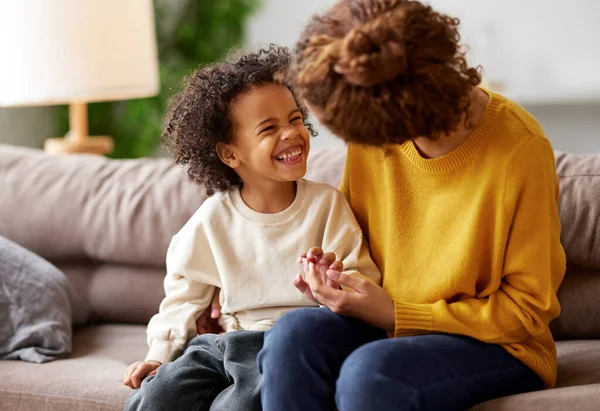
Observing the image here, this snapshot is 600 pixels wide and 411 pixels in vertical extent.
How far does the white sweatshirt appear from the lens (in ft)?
5.68

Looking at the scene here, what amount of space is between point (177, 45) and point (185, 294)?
2.62m

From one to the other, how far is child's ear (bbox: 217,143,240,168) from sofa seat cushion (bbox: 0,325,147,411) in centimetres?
50

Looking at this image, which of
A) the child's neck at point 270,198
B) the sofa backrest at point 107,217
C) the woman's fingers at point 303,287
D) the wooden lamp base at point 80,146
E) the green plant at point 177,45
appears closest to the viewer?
the woman's fingers at point 303,287

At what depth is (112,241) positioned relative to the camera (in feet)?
7.32

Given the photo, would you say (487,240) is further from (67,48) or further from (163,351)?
(67,48)

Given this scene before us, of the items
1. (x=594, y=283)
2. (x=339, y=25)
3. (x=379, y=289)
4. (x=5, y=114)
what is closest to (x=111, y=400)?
(x=379, y=289)

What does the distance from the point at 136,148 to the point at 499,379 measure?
290cm

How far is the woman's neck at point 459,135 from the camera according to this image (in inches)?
58.4

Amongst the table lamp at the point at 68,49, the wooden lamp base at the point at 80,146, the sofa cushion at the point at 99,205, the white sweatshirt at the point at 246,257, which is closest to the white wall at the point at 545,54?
the wooden lamp base at the point at 80,146

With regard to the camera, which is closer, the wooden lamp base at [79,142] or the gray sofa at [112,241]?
the gray sofa at [112,241]

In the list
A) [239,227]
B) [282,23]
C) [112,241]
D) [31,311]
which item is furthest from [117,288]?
[282,23]

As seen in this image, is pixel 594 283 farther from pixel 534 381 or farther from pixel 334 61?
pixel 334 61

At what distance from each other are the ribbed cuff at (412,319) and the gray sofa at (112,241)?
43 cm

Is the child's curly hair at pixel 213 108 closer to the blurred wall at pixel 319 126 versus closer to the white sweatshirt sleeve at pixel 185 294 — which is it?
the white sweatshirt sleeve at pixel 185 294
